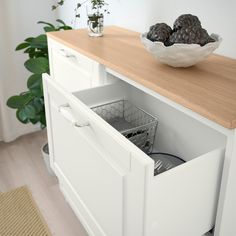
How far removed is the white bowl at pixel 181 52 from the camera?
3.38 feet

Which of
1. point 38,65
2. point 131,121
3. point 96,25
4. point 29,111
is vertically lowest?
point 29,111

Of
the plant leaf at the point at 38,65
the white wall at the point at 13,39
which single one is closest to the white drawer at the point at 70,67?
the plant leaf at the point at 38,65

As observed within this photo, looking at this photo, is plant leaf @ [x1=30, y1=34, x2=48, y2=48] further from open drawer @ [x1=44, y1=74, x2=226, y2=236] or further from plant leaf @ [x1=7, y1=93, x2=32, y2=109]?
open drawer @ [x1=44, y1=74, x2=226, y2=236]

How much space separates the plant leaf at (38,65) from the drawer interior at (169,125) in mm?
625

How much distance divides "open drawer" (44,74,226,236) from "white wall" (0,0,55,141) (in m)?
1.01

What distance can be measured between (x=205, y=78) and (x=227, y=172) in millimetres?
329

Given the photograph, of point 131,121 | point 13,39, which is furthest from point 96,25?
point 13,39

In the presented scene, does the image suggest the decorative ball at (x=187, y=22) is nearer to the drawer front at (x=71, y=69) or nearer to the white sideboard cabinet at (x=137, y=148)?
the white sideboard cabinet at (x=137, y=148)

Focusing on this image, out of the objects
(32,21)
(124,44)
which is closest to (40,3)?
(32,21)

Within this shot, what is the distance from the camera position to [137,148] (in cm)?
80

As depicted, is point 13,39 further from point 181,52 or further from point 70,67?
point 181,52

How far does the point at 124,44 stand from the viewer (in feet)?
4.78

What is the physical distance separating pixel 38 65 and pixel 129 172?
3.95ft

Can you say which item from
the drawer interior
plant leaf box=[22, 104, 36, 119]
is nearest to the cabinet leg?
the drawer interior
